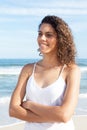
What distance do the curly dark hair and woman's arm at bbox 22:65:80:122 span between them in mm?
121

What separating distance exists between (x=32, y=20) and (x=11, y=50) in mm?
6892

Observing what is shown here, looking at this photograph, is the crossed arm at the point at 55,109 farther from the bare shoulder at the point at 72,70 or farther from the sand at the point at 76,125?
the sand at the point at 76,125

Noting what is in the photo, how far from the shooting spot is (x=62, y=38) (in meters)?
2.52

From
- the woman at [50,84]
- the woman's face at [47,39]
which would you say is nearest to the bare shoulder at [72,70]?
the woman at [50,84]

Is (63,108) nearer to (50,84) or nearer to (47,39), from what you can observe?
(50,84)

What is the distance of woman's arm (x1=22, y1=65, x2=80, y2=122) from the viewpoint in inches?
93.4

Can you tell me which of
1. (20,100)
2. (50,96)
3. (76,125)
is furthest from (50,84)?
(76,125)

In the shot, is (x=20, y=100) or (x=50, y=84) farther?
(x=20, y=100)

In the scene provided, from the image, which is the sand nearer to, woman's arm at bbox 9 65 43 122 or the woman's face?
woman's arm at bbox 9 65 43 122

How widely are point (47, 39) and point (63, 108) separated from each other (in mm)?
413

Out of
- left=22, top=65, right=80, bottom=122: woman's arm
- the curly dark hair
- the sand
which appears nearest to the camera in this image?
left=22, top=65, right=80, bottom=122: woman's arm

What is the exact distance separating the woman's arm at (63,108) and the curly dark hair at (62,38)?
121 mm

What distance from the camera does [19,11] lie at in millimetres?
28734

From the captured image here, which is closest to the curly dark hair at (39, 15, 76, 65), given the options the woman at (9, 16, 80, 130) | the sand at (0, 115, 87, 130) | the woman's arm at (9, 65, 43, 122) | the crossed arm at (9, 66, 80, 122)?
the woman at (9, 16, 80, 130)
